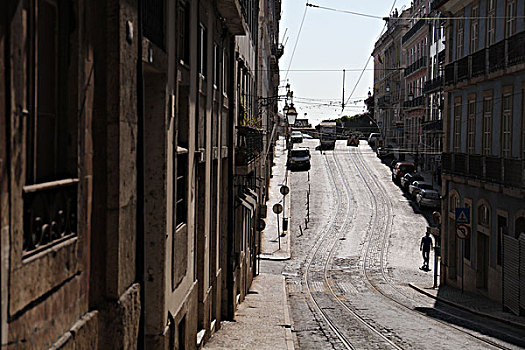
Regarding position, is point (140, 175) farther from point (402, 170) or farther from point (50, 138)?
point (402, 170)

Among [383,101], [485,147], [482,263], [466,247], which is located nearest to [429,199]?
[466,247]

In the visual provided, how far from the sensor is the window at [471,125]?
25.8 m

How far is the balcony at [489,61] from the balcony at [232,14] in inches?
338

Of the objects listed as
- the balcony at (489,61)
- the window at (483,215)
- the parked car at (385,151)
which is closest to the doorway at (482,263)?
the window at (483,215)

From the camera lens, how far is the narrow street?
55.1 feet

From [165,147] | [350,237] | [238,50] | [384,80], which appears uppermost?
[384,80]

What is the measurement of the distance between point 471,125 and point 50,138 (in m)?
23.0

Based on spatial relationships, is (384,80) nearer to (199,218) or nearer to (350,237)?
(350,237)

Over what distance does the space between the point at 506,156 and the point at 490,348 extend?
8.81m

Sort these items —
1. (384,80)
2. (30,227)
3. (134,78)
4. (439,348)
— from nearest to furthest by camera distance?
(30,227) < (134,78) < (439,348) < (384,80)

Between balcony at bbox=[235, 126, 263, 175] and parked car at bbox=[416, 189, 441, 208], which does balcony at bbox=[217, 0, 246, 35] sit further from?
parked car at bbox=[416, 189, 441, 208]

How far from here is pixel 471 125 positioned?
85.7ft

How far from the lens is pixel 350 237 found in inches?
1451

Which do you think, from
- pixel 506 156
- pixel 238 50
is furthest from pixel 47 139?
pixel 506 156
